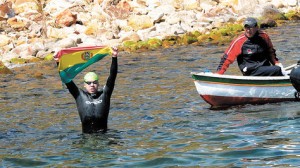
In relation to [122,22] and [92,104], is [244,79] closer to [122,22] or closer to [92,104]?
[92,104]

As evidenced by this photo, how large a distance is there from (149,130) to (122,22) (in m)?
28.3

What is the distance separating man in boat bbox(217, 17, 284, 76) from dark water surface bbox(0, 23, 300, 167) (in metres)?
0.88

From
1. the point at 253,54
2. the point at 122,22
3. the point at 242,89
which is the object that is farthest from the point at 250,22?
the point at 122,22

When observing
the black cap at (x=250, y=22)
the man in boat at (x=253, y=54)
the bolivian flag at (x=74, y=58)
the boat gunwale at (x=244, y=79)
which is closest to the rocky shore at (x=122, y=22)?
the boat gunwale at (x=244, y=79)

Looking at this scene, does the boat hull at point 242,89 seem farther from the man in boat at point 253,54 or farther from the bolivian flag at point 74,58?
the bolivian flag at point 74,58

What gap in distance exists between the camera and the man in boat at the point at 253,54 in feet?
52.2

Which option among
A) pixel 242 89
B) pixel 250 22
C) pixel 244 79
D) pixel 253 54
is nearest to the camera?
pixel 250 22

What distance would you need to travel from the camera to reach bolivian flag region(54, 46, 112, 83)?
13297 millimetres

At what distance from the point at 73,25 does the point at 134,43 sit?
7.39 m

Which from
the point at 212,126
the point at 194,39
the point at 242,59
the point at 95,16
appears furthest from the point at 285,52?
the point at 95,16

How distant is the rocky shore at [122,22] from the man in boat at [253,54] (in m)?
14.6

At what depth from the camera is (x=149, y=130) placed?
14180 millimetres

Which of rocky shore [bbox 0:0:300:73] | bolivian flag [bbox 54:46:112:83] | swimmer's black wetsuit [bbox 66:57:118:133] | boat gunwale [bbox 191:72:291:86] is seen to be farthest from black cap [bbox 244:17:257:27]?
rocky shore [bbox 0:0:300:73]

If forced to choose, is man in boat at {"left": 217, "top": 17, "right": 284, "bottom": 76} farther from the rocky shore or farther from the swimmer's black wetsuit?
the rocky shore
